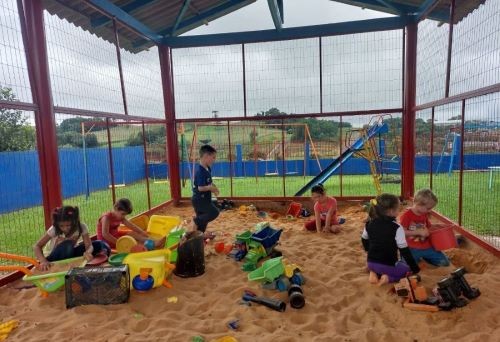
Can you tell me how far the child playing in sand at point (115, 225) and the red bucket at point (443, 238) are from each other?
345cm

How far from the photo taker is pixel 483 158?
7.37 meters

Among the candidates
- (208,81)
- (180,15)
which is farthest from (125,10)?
(208,81)

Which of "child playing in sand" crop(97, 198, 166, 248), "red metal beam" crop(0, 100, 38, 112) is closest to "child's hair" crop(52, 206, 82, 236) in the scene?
"child playing in sand" crop(97, 198, 166, 248)

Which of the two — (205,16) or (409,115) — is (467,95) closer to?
(409,115)

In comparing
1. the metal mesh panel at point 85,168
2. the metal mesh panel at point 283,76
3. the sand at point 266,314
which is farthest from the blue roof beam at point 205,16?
the sand at point 266,314

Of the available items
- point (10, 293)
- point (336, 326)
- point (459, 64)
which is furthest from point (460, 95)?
point (10, 293)

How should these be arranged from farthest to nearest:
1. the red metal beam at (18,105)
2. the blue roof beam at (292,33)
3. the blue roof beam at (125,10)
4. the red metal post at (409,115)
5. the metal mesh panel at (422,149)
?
the blue roof beam at (292,33) → the red metal post at (409,115) → the metal mesh panel at (422,149) → the blue roof beam at (125,10) → the red metal beam at (18,105)

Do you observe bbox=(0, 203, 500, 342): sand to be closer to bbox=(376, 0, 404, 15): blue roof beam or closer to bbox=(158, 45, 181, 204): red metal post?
bbox=(158, 45, 181, 204): red metal post

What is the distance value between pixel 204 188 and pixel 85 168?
645 centimetres

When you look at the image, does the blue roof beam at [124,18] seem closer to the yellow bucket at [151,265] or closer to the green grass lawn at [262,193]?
the green grass lawn at [262,193]

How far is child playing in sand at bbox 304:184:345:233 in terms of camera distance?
6.05 m

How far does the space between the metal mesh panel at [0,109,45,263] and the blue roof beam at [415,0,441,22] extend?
737cm

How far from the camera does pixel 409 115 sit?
26.6ft

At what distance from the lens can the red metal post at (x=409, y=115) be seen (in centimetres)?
789
